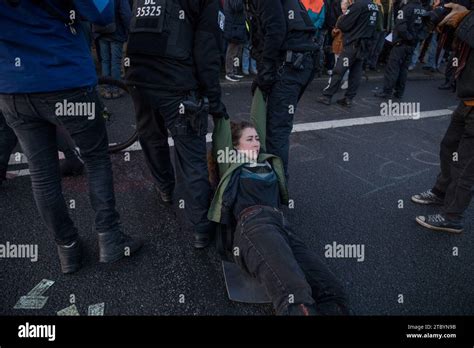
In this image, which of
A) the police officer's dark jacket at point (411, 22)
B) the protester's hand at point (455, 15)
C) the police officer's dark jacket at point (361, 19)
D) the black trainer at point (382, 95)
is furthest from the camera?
the black trainer at point (382, 95)

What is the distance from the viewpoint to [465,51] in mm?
2496

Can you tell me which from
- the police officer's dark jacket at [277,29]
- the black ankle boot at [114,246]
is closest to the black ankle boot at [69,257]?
the black ankle boot at [114,246]

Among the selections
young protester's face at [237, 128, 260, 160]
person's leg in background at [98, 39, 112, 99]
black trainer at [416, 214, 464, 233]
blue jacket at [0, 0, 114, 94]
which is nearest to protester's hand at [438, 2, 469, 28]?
black trainer at [416, 214, 464, 233]

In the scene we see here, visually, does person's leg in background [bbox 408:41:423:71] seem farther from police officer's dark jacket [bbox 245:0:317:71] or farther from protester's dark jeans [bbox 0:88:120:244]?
protester's dark jeans [bbox 0:88:120:244]

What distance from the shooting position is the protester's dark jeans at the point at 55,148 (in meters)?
1.73

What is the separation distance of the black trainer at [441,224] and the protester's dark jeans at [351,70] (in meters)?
3.65

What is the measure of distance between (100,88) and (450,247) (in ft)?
13.1

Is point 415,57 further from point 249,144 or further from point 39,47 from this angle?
point 39,47

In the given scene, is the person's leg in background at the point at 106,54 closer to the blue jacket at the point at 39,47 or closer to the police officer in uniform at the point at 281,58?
the police officer in uniform at the point at 281,58

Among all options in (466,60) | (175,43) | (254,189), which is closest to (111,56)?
(175,43)

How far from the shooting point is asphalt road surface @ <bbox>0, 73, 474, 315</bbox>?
200cm

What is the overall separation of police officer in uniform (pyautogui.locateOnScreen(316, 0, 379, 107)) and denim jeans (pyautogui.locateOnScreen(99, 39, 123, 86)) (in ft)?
11.5

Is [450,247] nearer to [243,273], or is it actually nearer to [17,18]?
[243,273]
